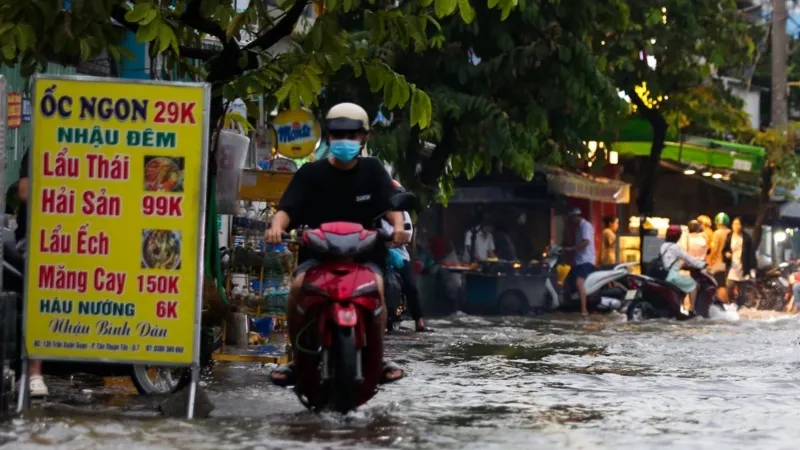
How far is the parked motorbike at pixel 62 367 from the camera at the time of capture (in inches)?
365

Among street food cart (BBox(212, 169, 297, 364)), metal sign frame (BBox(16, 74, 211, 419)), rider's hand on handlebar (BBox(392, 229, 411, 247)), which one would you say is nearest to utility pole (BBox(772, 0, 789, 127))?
street food cart (BBox(212, 169, 297, 364))

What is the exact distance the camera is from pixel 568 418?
9.33m

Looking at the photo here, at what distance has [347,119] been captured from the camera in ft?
30.4

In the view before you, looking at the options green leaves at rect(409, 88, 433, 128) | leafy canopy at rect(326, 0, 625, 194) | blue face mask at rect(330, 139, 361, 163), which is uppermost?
leafy canopy at rect(326, 0, 625, 194)

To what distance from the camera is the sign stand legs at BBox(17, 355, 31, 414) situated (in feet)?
28.9

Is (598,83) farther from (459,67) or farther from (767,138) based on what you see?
(767,138)

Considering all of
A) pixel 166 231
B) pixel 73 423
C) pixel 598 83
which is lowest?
pixel 73 423

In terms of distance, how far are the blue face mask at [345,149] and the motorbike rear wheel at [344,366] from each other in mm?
1034

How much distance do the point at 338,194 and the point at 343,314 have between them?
37.6 inches

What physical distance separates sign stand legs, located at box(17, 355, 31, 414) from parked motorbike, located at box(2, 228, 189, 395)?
8.7 inches

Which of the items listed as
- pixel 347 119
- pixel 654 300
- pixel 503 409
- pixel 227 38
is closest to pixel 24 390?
A: pixel 347 119

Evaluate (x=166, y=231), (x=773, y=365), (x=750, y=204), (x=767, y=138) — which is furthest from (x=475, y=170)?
(x=750, y=204)

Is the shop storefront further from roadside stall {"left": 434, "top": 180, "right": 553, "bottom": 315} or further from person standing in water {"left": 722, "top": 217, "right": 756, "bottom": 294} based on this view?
person standing in water {"left": 722, "top": 217, "right": 756, "bottom": 294}

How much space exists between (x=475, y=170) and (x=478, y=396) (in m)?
10.9
